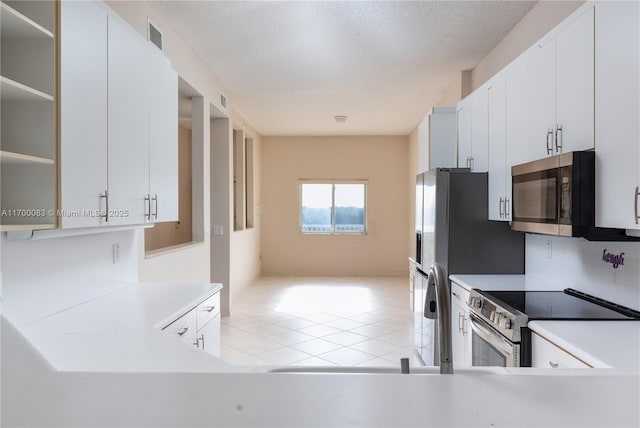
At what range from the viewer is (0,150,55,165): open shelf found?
1.41 m

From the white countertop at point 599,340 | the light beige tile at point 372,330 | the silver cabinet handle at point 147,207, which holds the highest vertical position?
the silver cabinet handle at point 147,207

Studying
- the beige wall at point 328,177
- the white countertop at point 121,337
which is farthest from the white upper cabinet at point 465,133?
the beige wall at point 328,177

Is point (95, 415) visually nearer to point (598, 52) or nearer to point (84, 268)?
point (84, 268)

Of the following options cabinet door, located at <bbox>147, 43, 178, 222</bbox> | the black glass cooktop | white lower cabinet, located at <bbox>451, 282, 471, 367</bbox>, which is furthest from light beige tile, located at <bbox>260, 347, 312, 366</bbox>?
the black glass cooktop

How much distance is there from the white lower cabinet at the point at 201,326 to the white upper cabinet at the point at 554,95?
7.01ft

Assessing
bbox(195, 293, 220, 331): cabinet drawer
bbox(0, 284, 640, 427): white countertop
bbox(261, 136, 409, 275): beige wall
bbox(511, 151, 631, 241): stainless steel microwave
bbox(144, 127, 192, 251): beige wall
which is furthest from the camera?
bbox(261, 136, 409, 275): beige wall

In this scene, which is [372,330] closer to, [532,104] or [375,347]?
[375,347]

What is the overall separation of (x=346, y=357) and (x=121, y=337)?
8.24 feet

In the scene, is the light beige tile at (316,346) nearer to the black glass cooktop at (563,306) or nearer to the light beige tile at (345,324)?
the light beige tile at (345,324)

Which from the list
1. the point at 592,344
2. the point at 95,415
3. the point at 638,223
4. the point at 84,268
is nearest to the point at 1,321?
the point at 95,415

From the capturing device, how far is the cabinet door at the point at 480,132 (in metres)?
3.21

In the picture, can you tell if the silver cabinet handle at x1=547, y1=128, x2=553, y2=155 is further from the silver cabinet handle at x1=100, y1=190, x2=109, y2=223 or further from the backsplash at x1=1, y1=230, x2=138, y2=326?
the backsplash at x1=1, y1=230, x2=138, y2=326

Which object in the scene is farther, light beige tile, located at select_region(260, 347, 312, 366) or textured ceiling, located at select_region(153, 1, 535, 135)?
light beige tile, located at select_region(260, 347, 312, 366)

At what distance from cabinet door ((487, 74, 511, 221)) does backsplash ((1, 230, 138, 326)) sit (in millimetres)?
2542
